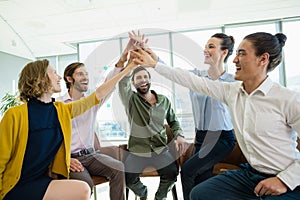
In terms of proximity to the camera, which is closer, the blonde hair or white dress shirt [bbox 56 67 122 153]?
the blonde hair

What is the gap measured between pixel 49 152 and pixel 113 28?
4.16 m

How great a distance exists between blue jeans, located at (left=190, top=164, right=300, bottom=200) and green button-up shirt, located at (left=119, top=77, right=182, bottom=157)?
0.63m

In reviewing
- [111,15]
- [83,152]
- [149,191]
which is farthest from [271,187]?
[111,15]

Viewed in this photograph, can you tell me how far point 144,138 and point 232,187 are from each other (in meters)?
0.79

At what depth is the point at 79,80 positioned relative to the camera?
1.90 m

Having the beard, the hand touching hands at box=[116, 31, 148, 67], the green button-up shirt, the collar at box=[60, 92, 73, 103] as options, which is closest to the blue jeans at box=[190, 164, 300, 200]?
the green button-up shirt

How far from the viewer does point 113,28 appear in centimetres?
505

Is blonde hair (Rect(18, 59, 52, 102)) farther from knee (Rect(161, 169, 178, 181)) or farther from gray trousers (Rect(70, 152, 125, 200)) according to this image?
knee (Rect(161, 169, 178, 181))

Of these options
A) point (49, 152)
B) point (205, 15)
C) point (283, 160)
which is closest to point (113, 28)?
point (205, 15)

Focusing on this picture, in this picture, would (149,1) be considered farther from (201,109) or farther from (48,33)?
(201,109)

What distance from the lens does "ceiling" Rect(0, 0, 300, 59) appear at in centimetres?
411

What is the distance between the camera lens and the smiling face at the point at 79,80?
6.24 feet

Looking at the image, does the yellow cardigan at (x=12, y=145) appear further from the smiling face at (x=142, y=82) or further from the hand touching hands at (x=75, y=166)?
the smiling face at (x=142, y=82)

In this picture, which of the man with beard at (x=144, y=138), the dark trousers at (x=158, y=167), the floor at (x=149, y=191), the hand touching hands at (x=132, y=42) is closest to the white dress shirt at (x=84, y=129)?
the hand touching hands at (x=132, y=42)
